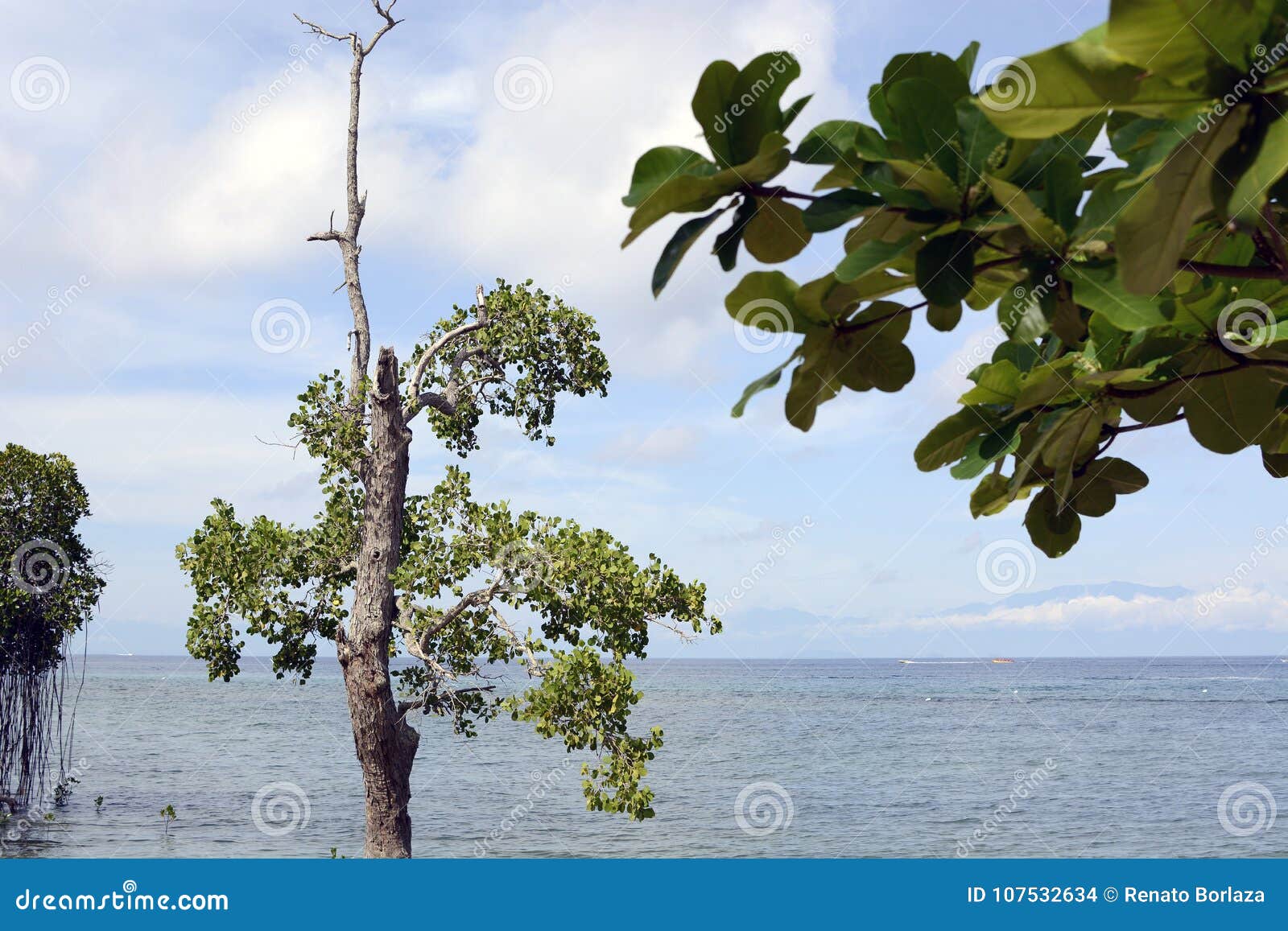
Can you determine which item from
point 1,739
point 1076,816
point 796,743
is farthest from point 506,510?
point 796,743

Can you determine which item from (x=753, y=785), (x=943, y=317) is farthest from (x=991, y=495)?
(x=753, y=785)

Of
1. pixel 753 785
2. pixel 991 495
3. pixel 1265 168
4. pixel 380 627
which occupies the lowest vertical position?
pixel 1265 168

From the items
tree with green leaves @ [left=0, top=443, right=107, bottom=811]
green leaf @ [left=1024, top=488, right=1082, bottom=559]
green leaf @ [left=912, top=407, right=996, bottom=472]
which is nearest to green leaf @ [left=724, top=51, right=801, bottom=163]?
green leaf @ [left=912, top=407, right=996, bottom=472]

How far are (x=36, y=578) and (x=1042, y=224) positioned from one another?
14.6 meters

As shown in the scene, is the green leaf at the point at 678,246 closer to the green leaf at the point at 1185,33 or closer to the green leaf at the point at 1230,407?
the green leaf at the point at 1185,33

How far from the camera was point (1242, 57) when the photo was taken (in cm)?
88

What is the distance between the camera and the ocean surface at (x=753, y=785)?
21328 millimetres

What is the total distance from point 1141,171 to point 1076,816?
2763 centimetres

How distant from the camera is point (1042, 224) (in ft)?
3.63

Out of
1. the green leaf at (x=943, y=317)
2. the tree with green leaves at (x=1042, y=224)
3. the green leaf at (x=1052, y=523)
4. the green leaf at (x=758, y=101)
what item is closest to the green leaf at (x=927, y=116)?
the tree with green leaves at (x=1042, y=224)

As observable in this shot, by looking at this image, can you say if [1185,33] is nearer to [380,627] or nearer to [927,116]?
[927,116]

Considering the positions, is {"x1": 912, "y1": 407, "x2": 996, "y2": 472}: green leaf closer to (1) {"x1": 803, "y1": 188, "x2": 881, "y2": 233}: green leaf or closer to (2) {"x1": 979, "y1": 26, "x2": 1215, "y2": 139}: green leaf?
(1) {"x1": 803, "y1": 188, "x2": 881, "y2": 233}: green leaf

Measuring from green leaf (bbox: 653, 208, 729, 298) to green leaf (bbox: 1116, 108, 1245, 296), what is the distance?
436 mm

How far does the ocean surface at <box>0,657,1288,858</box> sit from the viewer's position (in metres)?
21.3
